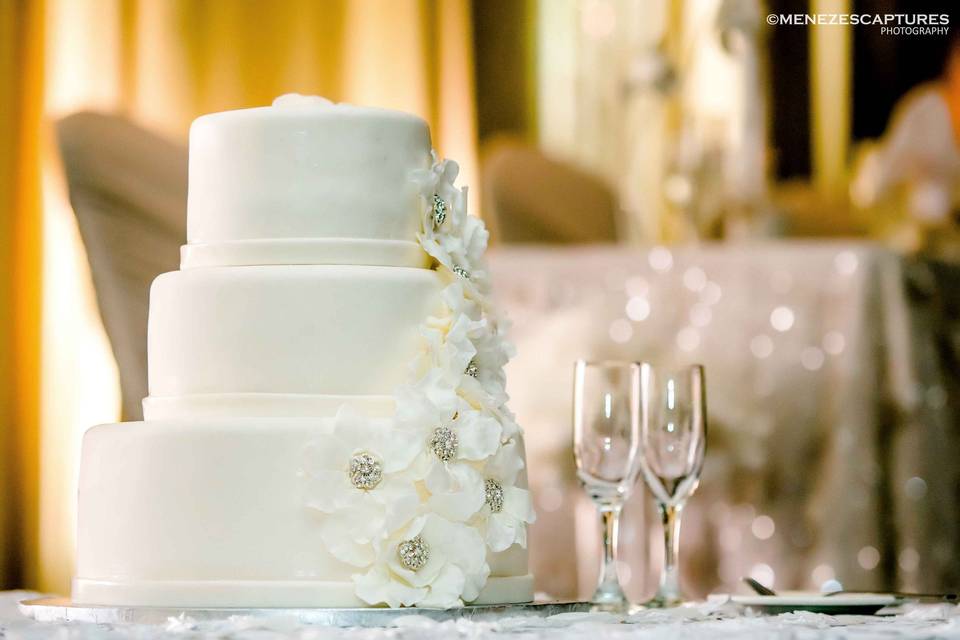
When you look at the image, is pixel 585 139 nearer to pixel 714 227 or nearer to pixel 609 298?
pixel 714 227

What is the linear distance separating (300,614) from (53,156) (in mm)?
2747

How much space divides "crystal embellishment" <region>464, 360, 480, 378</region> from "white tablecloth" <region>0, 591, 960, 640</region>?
0.21m

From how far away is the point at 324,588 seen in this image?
3.39ft

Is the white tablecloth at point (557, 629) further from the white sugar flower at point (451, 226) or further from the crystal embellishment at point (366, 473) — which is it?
the white sugar flower at point (451, 226)

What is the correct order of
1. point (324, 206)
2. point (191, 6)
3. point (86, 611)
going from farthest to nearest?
1. point (191, 6)
2. point (324, 206)
3. point (86, 611)

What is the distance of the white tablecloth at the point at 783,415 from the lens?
208 centimetres

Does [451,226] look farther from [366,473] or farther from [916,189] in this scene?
[916,189]

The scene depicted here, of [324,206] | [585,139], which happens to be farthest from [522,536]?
[585,139]

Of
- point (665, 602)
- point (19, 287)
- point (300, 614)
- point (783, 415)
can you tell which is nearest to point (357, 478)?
point (300, 614)

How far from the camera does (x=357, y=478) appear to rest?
3.37 ft

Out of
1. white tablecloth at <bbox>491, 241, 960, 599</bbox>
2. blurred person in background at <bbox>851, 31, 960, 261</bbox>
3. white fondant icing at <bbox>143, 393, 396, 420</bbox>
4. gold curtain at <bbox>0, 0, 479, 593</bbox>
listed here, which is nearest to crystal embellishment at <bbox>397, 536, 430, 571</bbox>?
white fondant icing at <bbox>143, 393, 396, 420</bbox>

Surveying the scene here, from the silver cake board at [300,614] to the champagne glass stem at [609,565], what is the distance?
0.18 metres

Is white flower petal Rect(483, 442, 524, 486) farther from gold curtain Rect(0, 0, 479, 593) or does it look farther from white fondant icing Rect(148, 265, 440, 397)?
gold curtain Rect(0, 0, 479, 593)

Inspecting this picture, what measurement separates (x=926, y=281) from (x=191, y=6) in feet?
8.45
